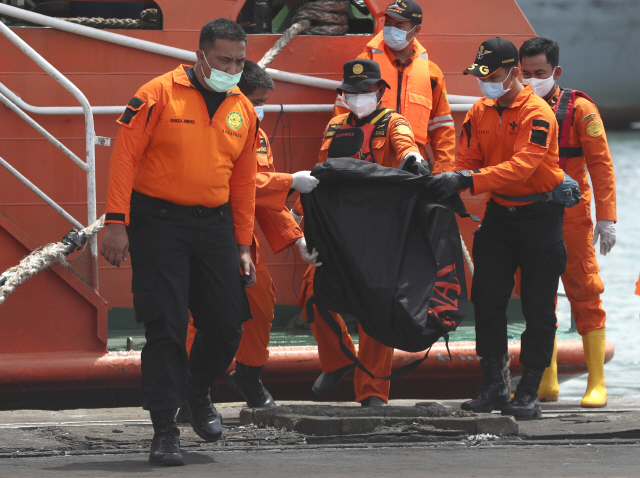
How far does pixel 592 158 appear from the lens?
4.52 meters

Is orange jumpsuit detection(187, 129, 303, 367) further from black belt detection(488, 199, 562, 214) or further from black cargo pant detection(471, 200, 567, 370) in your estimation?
black belt detection(488, 199, 562, 214)

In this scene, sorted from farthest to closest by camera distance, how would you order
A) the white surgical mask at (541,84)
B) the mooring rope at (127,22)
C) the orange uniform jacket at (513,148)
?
the mooring rope at (127,22), the white surgical mask at (541,84), the orange uniform jacket at (513,148)

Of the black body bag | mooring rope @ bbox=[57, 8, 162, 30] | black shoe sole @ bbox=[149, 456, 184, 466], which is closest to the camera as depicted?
black shoe sole @ bbox=[149, 456, 184, 466]

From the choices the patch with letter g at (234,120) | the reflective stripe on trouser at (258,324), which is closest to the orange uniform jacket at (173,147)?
the patch with letter g at (234,120)

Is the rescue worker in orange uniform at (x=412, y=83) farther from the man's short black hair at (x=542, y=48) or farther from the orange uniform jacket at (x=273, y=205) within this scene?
the orange uniform jacket at (x=273, y=205)

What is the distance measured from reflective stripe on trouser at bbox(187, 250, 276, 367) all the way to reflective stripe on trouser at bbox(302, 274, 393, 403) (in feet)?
0.67

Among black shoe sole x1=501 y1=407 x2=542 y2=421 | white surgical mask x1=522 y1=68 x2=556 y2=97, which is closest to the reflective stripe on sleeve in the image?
white surgical mask x1=522 y1=68 x2=556 y2=97

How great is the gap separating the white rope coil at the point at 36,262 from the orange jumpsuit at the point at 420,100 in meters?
1.58

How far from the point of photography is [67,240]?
4.49 meters

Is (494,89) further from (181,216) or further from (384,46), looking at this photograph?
(181,216)

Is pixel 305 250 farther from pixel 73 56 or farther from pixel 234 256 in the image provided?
pixel 73 56

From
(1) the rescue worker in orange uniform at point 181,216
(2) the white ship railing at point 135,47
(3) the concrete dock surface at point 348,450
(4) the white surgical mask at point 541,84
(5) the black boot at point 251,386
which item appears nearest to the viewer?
(3) the concrete dock surface at point 348,450

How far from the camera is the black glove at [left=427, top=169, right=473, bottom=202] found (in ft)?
12.4

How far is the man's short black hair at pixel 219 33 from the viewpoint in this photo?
3109 millimetres
